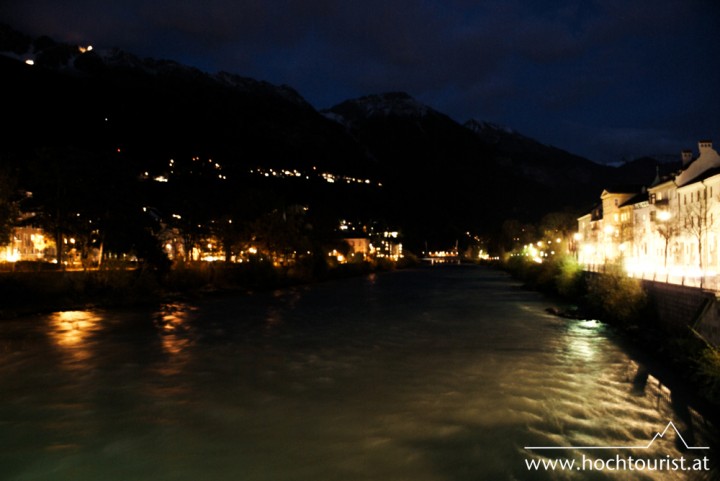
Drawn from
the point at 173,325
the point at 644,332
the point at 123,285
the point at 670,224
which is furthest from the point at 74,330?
the point at 670,224

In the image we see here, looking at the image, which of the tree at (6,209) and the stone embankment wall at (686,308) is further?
the tree at (6,209)

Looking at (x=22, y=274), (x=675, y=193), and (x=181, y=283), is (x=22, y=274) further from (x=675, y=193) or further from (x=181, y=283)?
(x=675, y=193)

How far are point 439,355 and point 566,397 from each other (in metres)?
7.70

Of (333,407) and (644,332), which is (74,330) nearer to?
(333,407)

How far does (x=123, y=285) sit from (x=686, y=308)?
41.2 m

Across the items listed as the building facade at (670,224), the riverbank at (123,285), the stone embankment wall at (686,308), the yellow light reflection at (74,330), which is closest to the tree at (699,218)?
the building facade at (670,224)

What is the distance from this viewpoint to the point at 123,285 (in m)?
44.9

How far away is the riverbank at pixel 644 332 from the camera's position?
15452mm

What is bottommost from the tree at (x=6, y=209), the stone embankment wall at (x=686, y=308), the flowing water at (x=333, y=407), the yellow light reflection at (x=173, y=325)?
the yellow light reflection at (x=173, y=325)

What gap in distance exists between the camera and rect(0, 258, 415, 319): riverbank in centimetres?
3831

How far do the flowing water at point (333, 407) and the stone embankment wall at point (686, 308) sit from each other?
2583 mm

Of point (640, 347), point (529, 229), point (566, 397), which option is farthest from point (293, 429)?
point (529, 229)

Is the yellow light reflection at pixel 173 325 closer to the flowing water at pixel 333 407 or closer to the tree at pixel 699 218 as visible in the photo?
the flowing water at pixel 333 407

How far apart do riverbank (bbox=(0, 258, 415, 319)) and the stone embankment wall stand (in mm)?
38957
